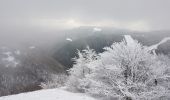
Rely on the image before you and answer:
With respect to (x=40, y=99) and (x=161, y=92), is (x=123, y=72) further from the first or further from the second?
(x=40, y=99)

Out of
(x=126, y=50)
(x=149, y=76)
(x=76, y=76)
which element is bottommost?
(x=76, y=76)

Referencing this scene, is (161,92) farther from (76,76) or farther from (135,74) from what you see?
(76,76)

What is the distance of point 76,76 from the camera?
48.4 meters

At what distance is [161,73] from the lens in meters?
28.5

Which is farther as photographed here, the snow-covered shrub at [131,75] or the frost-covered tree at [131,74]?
the frost-covered tree at [131,74]

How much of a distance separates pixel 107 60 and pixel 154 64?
237 inches

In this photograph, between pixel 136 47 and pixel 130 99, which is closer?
pixel 130 99

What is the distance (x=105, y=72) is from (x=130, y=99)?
5.38 metres

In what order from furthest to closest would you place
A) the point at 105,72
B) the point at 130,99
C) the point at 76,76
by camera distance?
the point at 76,76 → the point at 105,72 → the point at 130,99

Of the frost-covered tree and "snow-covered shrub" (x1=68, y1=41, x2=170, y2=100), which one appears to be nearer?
"snow-covered shrub" (x1=68, y1=41, x2=170, y2=100)

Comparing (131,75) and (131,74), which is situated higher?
(131,74)

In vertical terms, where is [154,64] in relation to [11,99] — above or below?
above

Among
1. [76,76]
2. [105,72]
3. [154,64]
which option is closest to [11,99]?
[105,72]

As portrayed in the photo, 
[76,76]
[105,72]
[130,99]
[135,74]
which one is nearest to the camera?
[130,99]
